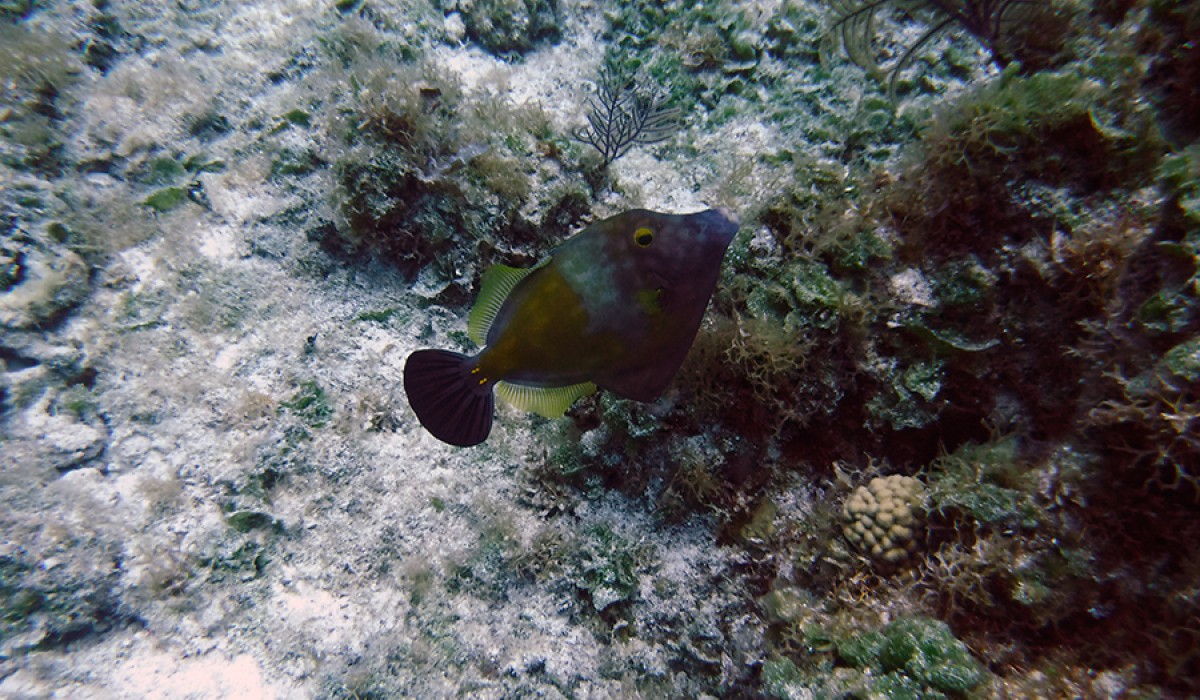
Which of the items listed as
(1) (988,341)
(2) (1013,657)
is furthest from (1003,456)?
(2) (1013,657)

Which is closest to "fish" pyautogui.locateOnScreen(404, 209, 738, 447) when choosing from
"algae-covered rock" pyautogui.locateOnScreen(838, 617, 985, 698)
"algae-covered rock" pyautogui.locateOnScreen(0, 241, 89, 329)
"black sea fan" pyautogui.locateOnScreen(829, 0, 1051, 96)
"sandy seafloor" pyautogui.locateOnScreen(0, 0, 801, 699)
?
"sandy seafloor" pyautogui.locateOnScreen(0, 0, 801, 699)

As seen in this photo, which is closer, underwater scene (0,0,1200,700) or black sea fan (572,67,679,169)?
underwater scene (0,0,1200,700)

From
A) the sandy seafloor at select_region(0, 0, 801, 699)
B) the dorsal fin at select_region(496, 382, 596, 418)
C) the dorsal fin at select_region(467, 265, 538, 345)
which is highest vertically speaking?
the dorsal fin at select_region(467, 265, 538, 345)

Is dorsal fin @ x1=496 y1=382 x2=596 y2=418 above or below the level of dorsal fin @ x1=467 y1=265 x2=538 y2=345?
below

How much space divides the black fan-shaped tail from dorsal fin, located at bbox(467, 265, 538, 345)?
6.7 inches

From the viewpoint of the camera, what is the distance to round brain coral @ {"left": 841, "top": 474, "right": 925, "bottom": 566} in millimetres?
2312

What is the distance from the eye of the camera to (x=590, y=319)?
210 centimetres

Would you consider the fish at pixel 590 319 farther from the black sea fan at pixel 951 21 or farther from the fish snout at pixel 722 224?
the black sea fan at pixel 951 21

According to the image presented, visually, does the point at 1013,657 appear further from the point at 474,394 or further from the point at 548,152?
the point at 548,152

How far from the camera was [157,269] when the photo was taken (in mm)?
3537

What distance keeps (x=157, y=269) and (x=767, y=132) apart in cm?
469

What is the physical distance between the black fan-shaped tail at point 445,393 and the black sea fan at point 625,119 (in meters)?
1.92

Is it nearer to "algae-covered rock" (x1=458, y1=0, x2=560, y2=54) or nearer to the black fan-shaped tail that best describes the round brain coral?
the black fan-shaped tail

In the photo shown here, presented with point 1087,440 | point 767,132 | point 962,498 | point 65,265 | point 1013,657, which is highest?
point 767,132
